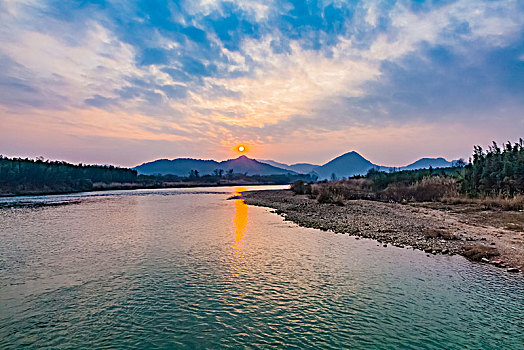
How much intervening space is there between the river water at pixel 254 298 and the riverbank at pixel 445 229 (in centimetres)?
178

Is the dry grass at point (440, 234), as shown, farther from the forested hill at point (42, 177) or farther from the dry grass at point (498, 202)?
the forested hill at point (42, 177)

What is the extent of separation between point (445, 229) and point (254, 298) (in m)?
19.4

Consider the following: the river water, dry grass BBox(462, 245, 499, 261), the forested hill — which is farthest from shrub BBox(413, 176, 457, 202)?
the forested hill

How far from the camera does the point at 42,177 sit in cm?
10988

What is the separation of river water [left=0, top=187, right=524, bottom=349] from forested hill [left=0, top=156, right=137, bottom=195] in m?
96.6

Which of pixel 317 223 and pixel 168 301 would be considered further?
pixel 317 223

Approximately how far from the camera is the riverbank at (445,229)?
59.1 ft

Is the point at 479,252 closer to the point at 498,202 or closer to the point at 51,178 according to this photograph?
the point at 498,202

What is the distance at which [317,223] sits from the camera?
31.4 metres

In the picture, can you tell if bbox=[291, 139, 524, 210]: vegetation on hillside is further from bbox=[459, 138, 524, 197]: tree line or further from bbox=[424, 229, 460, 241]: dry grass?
bbox=[424, 229, 460, 241]: dry grass

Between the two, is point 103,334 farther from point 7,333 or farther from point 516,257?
point 516,257

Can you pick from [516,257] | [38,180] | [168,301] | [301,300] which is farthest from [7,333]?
[38,180]

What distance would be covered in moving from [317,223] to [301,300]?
63.6 ft

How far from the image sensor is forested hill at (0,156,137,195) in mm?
97312
